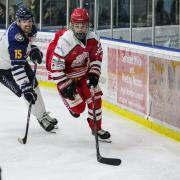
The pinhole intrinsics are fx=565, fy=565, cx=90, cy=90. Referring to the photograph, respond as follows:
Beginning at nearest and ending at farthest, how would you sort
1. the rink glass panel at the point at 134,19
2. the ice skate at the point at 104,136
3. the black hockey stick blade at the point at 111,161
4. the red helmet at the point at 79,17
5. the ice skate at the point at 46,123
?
the black hockey stick blade at the point at 111,161, the red helmet at the point at 79,17, the ice skate at the point at 104,136, the ice skate at the point at 46,123, the rink glass panel at the point at 134,19

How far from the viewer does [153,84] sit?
14.0 feet

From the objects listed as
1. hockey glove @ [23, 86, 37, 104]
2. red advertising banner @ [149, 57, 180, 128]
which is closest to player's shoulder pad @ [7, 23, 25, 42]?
hockey glove @ [23, 86, 37, 104]

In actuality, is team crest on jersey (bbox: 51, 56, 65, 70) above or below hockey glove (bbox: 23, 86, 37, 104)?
above

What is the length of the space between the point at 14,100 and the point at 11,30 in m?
1.97

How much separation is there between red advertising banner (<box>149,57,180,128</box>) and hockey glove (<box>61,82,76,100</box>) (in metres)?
0.72

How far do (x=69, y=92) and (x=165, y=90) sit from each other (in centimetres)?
78

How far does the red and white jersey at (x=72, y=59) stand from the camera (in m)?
3.66

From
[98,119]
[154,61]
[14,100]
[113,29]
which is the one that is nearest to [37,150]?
[98,119]

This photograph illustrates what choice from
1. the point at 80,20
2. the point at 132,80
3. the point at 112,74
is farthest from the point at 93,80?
the point at 112,74

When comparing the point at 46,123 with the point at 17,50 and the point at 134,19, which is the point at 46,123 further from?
the point at 134,19

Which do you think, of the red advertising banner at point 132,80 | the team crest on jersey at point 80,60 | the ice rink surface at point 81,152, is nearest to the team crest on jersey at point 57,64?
the team crest on jersey at point 80,60

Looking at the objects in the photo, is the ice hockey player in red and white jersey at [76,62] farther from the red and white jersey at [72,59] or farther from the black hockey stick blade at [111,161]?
the black hockey stick blade at [111,161]

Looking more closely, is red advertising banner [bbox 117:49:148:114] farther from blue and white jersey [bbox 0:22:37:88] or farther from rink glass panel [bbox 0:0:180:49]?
rink glass panel [bbox 0:0:180:49]

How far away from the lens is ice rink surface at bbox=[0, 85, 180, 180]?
3150mm
